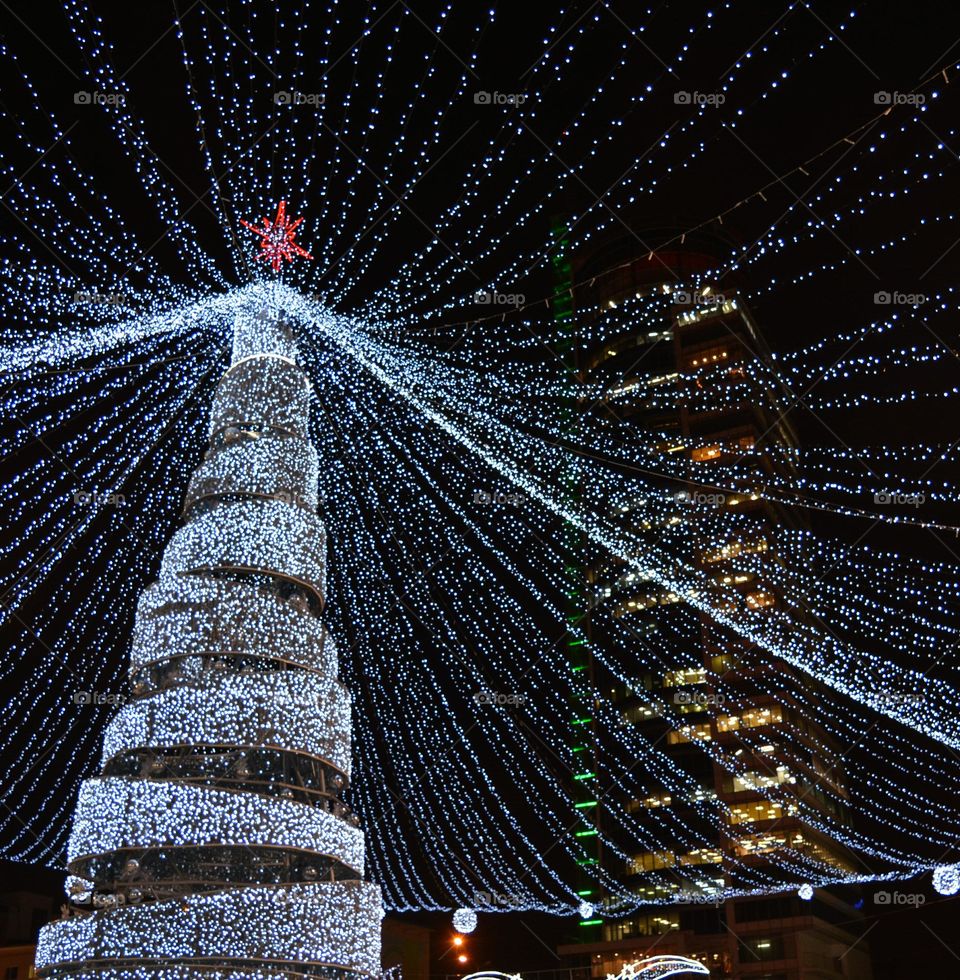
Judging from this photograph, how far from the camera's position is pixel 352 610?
56.3 feet

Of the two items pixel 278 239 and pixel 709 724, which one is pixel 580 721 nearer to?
pixel 709 724

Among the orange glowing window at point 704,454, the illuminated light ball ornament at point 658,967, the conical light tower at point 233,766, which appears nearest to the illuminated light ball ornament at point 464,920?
the illuminated light ball ornament at point 658,967

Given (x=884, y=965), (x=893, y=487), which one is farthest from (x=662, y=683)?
(x=893, y=487)

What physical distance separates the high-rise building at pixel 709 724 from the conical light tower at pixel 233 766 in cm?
3102

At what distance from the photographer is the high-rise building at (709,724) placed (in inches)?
1758

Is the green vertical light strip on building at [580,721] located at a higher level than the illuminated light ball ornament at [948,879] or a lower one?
higher

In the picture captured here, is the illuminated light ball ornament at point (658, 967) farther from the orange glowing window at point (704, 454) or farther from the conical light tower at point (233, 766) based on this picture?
the orange glowing window at point (704, 454)

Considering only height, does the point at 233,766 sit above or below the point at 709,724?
below

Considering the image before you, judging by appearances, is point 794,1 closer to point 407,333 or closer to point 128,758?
point 407,333

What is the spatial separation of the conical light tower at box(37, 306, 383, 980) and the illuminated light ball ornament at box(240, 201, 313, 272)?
1446mm

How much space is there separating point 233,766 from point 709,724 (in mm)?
43358

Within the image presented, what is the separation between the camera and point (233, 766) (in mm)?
9688

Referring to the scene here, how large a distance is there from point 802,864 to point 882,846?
12.6 feet

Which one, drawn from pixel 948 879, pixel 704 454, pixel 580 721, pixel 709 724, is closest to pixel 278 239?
pixel 948 879
